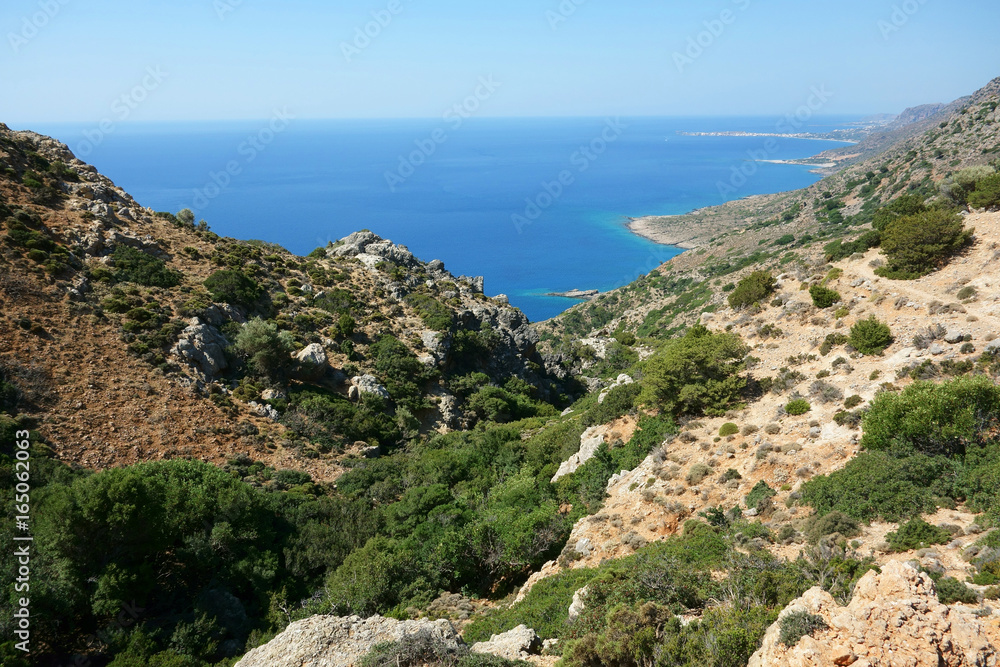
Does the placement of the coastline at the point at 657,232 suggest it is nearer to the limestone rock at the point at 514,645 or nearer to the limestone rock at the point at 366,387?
the limestone rock at the point at 366,387

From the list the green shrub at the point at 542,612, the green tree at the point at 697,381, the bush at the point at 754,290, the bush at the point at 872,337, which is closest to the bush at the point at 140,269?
the green shrub at the point at 542,612

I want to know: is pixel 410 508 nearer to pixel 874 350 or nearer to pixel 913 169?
pixel 874 350

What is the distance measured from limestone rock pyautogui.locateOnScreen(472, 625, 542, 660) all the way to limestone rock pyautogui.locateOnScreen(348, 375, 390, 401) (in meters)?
19.4

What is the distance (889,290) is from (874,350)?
5723 millimetres

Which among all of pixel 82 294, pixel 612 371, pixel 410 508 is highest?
pixel 82 294

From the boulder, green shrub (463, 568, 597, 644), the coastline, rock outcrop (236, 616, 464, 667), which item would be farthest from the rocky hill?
the coastline

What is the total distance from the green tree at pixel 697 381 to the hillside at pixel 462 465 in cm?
15

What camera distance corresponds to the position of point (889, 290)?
71.6ft

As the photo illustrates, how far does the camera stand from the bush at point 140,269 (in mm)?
27344

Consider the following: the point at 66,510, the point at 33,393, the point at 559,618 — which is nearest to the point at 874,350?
the point at 559,618

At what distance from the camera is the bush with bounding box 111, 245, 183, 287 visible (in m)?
27.3

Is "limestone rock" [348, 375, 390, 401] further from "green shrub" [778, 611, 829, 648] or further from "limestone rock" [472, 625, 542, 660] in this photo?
"green shrub" [778, 611, 829, 648]

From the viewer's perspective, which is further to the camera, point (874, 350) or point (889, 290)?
point (889, 290)

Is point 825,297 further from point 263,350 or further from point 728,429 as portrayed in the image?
point 263,350
